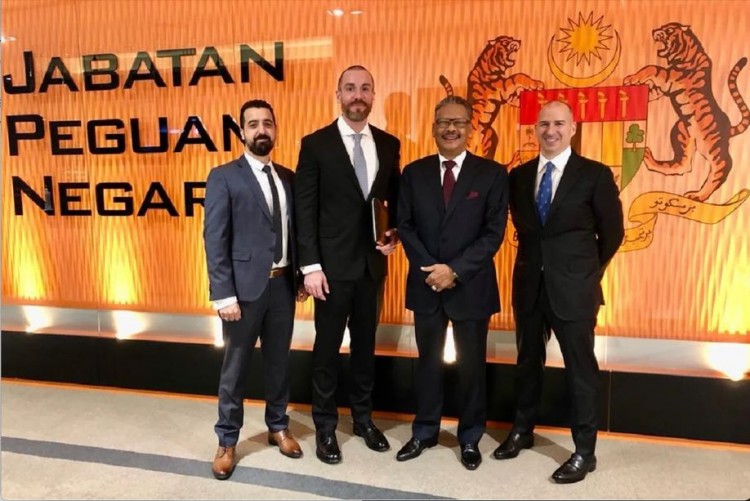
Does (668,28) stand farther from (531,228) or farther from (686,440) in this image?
(686,440)

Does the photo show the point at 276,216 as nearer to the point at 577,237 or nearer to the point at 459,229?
the point at 459,229

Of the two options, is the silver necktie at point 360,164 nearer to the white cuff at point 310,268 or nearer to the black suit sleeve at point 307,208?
the black suit sleeve at point 307,208

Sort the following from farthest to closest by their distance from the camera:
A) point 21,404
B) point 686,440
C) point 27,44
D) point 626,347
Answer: point 27,44, point 21,404, point 626,347, point 686,440

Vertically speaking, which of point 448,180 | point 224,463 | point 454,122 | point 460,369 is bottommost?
point 224,463

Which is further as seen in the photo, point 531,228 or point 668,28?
point 668,28

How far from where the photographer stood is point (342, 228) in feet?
9.14

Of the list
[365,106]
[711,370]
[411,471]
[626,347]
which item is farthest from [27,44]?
[711,370]

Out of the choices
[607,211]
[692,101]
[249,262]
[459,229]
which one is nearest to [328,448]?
[249,262]

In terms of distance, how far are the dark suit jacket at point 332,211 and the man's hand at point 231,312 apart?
0.37 metres

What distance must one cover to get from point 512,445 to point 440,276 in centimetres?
101

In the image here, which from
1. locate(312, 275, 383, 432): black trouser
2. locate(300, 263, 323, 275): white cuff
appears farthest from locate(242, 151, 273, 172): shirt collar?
locate(312, 275, 383, 432): black trouser

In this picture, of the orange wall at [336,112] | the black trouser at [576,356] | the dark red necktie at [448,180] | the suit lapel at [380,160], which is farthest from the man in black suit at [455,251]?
the orange wall at [336,112]

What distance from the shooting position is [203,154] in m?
3.85

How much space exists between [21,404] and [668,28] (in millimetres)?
4565
